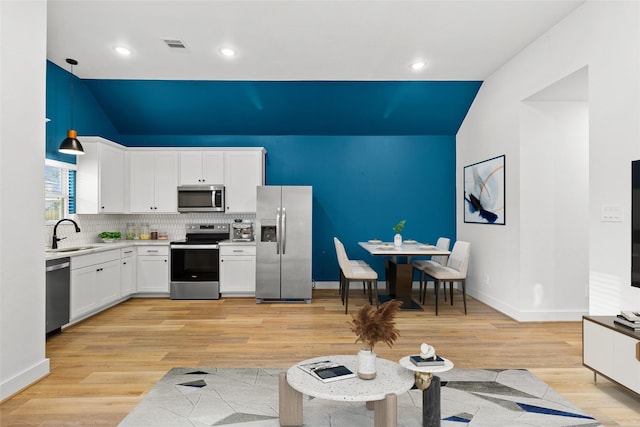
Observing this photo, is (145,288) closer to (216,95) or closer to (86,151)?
(86,151)

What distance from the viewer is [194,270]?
5.84 meters

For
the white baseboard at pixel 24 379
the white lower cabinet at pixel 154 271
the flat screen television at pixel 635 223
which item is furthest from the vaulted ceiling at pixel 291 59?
the white baseboard at pixel 24 379

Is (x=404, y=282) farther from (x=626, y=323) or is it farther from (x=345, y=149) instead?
(x=626, y=323)

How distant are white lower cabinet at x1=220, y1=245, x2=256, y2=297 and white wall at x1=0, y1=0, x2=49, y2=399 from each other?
2.82 metres

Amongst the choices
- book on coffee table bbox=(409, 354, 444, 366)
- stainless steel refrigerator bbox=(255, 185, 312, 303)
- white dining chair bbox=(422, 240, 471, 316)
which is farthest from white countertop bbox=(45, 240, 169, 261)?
white dining chair bbox=(422, 240, 471, 316)

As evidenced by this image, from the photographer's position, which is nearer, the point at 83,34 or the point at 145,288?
the point at 83,34

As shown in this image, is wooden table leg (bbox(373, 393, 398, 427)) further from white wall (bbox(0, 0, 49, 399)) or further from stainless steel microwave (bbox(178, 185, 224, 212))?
stainless steel microwave (bbox(178, 185, 224, 212))

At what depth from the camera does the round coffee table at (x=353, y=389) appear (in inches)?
78.0

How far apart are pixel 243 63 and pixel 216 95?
101 cm

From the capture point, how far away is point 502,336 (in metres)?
4.04

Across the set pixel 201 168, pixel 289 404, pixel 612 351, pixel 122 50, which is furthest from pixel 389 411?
pixel 201 168

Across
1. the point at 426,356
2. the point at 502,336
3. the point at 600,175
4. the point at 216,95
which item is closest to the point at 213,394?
the point at 426,356

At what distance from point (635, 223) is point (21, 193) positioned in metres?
4.48

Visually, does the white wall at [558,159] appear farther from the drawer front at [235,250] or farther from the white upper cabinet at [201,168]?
the white upper cabinet at [201,168]
